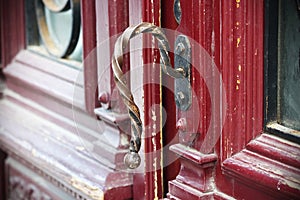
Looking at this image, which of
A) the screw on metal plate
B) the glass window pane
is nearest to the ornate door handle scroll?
the screw on metal plate

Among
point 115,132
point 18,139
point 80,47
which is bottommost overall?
point 18,139

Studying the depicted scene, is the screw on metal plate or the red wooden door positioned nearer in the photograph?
the red wooden door

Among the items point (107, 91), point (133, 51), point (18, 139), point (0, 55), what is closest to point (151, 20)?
point (133, 51)

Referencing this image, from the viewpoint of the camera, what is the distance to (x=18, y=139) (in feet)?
5.89

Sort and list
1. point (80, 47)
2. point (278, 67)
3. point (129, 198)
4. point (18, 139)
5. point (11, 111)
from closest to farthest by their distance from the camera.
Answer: point (278, 67)
point (129, 198)
point (80, 47)
point (18, 139)
point (11, 111)

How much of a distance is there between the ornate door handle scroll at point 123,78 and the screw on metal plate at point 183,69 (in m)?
0.03

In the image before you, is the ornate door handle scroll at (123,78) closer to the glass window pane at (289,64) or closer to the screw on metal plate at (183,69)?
the screw on metal plate at (183,69)

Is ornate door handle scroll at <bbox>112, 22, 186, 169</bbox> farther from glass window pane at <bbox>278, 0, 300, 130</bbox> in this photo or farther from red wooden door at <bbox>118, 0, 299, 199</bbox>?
glass window pane at <bbox>278, 0, 300, 130</bbox>

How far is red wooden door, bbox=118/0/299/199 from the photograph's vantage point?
109cm

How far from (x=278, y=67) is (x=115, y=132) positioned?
46cm

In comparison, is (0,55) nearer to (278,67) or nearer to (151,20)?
(151,20)

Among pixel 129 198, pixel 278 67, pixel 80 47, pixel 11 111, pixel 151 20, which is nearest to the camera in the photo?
pixel 278 67

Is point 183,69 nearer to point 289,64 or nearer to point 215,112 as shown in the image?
point 215,112

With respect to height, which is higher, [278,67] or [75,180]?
[278,67]
